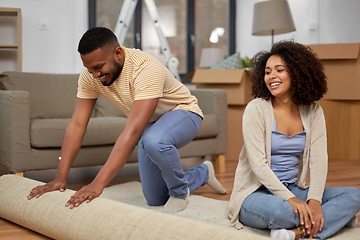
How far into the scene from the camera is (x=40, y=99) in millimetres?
2844

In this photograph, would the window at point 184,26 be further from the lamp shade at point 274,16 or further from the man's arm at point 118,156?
the man's arm at point 118,156

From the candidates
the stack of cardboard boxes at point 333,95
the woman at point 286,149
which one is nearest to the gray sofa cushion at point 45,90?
the stack of cardboard boxes at point 333,95

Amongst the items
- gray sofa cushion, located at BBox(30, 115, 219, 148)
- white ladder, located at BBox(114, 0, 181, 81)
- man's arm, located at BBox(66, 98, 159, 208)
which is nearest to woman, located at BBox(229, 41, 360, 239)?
man's arm, located at BBox(66, 98, 159, 208)

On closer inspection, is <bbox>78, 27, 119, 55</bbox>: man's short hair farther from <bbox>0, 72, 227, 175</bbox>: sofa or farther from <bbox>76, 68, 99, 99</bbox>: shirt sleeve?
<bbox>0, 72, 227, 175</bbox>: sofa

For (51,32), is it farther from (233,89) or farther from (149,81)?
(149,81)

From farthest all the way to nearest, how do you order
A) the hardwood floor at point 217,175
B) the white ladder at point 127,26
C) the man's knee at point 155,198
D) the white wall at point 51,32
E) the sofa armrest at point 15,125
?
the white wall at point 51,32 → the white ladder at point 127,26 → the hardwood floor at point 217,175 → the sofa armrest at point 15,125 → the man's knee at point 155,198

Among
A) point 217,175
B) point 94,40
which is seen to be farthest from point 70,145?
point 217,175

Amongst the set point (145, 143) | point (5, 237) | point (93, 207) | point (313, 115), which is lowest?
point (5, 237)

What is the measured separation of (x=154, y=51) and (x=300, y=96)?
11.4 ft

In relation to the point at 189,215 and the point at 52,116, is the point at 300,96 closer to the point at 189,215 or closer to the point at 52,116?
the point at 189,215

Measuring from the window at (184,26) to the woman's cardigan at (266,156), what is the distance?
11.1 feet

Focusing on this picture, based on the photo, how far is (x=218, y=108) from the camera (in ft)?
9.62

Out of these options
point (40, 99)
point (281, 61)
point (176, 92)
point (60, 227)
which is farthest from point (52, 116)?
point (281, 61)

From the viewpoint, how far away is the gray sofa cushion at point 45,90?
2.81m
